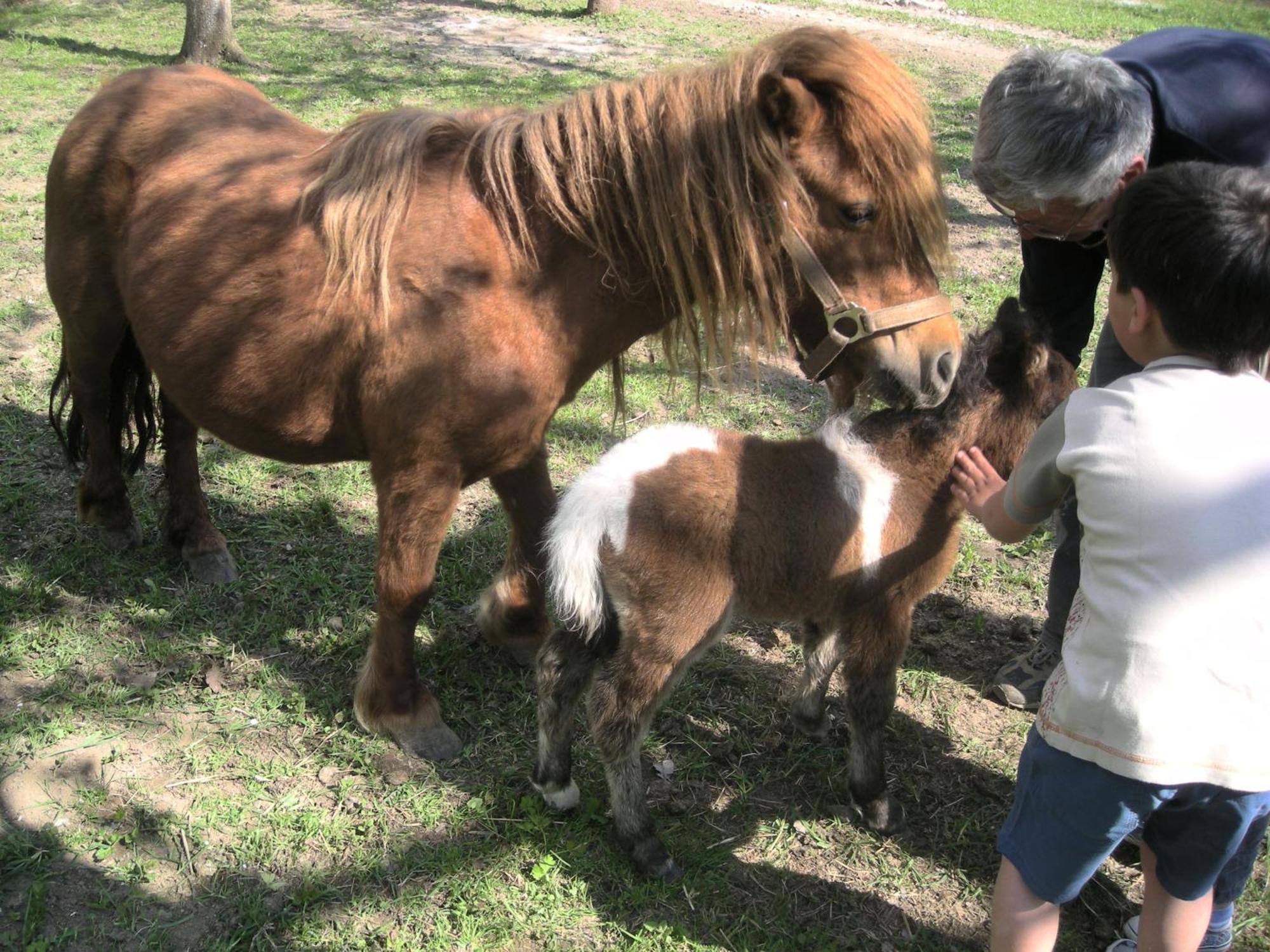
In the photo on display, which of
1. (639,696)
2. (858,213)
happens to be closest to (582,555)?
(639,696)

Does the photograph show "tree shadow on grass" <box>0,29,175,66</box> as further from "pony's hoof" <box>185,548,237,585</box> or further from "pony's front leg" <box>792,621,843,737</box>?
"pony's front leg" <box>792,621,843,737</box>

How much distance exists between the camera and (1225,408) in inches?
65.9

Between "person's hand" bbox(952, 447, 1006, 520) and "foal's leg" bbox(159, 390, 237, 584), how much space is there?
281cm

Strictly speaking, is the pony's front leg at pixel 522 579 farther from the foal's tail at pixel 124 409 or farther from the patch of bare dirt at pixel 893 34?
the patch of bare dirt at pixel 893 34

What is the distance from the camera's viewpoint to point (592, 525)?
257 cm

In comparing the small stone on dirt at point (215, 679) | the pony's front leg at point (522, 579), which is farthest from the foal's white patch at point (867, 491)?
the small stone on dirt at point (215, 679)

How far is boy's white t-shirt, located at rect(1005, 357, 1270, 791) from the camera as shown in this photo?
5.37 feet

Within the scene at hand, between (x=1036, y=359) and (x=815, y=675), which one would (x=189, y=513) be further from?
(x=1036, y=359)

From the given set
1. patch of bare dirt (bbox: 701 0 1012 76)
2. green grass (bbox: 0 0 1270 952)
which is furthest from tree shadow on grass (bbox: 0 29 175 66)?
patch of bare dirt (bbox: 701 0 1012 76)

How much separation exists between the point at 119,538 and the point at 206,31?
8.06m

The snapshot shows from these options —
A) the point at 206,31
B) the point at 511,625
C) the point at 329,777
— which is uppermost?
the point at 206,31

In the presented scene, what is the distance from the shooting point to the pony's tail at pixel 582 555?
2557 mm

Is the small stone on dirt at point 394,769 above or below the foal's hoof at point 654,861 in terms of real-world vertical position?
below

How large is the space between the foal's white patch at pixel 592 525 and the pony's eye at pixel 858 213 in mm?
743
